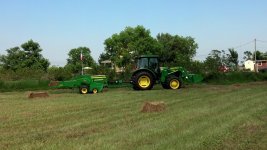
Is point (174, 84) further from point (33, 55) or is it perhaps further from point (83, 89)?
point (33, 55)

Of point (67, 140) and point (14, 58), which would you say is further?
point (14, 58)

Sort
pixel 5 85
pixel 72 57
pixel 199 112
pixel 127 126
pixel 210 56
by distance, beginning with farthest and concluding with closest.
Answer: pixel 72 57, pixel 210 56, pixel 5 85, pixel 199 112, pixel 127 126

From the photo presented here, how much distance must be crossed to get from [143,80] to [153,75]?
0.67 meters

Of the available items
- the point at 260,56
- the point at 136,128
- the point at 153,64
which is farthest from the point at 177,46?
the point at 136,128

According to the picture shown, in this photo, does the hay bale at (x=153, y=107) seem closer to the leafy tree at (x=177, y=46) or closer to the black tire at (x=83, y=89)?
the black tire at (x=83, y=89)

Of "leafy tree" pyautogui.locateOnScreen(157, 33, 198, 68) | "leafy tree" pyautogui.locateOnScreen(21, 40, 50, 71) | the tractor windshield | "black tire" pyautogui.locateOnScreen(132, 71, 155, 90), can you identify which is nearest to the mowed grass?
"black tire" pyautogui.locateOnScreen(132, 71, 155, 90)

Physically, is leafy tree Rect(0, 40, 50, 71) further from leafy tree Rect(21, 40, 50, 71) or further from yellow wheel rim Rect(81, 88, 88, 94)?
yellow wheel rim Rect(81, 88, 88, 94)

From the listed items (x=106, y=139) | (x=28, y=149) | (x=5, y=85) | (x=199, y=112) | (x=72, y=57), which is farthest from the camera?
(x=72, y=57)

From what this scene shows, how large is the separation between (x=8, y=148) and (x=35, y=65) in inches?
2310

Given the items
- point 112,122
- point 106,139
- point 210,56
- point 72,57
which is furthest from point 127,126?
point 72,57

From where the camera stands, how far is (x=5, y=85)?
2767cm

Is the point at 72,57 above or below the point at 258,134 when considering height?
above

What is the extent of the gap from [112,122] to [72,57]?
9375 cm

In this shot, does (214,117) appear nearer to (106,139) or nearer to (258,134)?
(258,134)
